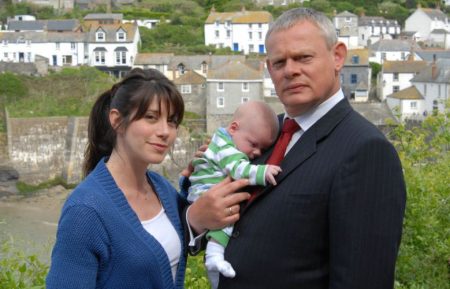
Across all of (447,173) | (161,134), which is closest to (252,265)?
(161,134)

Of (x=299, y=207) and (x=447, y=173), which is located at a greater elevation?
(x=299, y=207)

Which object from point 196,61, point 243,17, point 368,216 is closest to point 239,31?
point 243,17

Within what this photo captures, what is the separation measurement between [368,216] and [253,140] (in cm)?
60

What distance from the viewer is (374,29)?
138ft

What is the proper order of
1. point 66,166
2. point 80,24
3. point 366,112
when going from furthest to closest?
point 80,24, point 366,112, point 66,166

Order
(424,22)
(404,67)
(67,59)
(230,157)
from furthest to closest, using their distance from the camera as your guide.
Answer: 1. (424,22)
2. (67,59)
3. (404,67)
4. (230,157)

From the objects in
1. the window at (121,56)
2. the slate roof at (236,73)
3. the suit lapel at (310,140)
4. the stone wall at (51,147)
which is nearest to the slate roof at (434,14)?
the window at (121,56)

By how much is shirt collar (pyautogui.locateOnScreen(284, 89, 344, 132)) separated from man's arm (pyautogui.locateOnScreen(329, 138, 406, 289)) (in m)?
0.25

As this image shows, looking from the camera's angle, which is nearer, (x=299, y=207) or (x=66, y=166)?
(x=299, y=207)

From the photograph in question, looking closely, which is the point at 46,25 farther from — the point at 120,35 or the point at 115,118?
the point at 115,118

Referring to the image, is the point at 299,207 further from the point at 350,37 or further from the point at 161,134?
the point at 350,37

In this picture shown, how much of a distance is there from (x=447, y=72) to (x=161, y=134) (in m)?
24.5

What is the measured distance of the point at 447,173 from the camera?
508 cm

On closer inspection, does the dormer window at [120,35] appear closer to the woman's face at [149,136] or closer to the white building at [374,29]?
the white building at [374,29]
